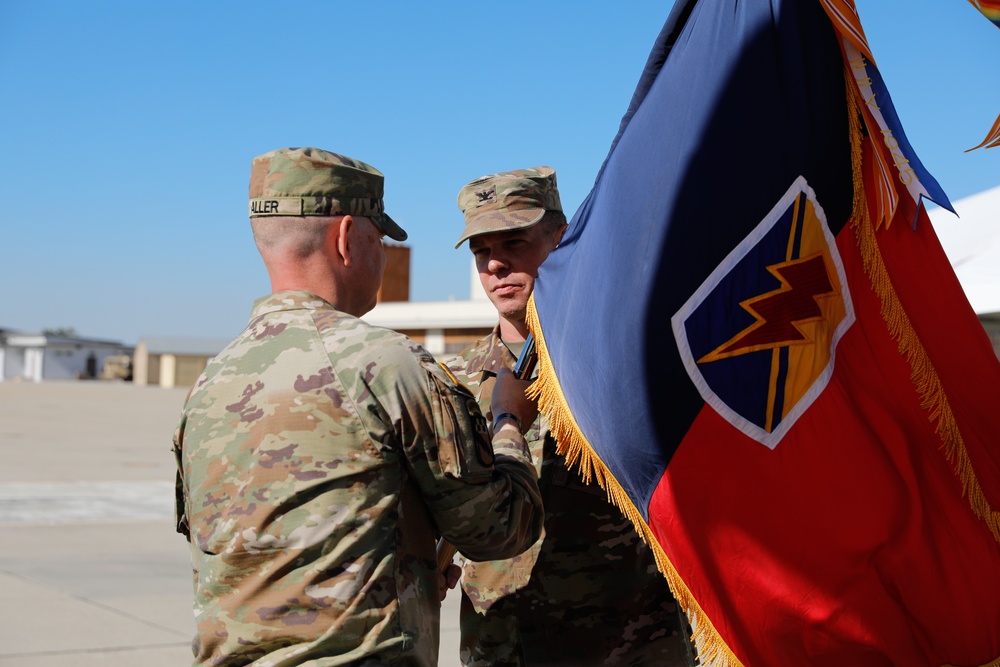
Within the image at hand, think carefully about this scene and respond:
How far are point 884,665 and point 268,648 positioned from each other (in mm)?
1517

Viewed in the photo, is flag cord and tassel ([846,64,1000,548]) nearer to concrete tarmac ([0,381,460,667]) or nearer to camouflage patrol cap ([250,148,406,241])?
camouflage patrol cap ([250,148,406,241])

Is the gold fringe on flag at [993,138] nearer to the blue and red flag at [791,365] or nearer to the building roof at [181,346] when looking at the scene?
the blue and red flag at [791,365]

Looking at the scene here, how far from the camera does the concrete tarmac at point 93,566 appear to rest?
567cm

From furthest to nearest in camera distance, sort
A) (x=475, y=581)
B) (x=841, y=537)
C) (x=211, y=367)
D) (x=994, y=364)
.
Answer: (x=475, y=581), (x=994, y=364), (x=841, y=537), (x=211, y=367)

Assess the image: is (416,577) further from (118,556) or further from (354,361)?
(118,556)

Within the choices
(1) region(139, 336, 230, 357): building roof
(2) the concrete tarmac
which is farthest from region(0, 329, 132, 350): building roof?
(2) the concrete tarmac

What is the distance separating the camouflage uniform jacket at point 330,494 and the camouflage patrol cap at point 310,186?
24cm

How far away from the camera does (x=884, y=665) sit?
2.63m

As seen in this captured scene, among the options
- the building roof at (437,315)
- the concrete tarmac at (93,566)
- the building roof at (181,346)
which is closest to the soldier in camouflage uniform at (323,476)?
the concrete tarmac at (93,566)

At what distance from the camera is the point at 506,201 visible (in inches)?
130

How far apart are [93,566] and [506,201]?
18.7 feet

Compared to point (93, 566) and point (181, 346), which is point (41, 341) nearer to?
point (181, 346)

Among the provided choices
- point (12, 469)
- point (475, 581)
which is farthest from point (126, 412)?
point (475, 581)

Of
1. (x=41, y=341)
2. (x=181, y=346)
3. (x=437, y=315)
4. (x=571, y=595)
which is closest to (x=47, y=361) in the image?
(x=41, y=341)
